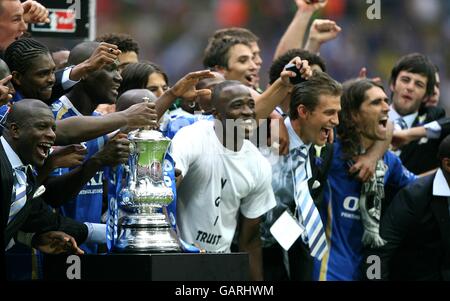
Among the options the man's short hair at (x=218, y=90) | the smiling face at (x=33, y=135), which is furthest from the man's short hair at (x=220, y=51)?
the smiling face at (x=33, y=135)

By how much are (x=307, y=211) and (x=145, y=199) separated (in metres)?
1.86

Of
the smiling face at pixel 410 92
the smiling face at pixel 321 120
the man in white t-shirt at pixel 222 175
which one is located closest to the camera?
the man in white t-shirt at pixel 222 175

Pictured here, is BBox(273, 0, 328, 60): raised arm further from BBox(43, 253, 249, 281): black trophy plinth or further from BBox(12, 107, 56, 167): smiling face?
BBox(43, 253, 249, 281): black trophy plinth

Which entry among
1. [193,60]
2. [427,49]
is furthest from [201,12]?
[427,49]

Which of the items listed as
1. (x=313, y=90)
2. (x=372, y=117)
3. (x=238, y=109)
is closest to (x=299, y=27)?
(x=372, y=117)

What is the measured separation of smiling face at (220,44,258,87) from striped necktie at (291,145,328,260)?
2.78ft

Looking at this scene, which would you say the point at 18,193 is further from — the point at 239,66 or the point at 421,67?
the point at 421,67

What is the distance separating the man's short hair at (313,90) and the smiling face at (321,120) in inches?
1.1

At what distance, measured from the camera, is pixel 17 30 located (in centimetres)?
605

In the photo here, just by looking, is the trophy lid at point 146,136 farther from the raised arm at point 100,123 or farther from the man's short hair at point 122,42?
the man's short hair at point 122,42

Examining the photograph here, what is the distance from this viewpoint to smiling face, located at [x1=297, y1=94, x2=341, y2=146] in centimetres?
704

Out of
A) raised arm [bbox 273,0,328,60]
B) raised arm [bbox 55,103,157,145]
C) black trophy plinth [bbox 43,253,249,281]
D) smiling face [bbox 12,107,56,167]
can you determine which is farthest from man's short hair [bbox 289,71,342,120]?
smiling face [bbox 12,107,56,167]

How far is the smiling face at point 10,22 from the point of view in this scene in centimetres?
597
